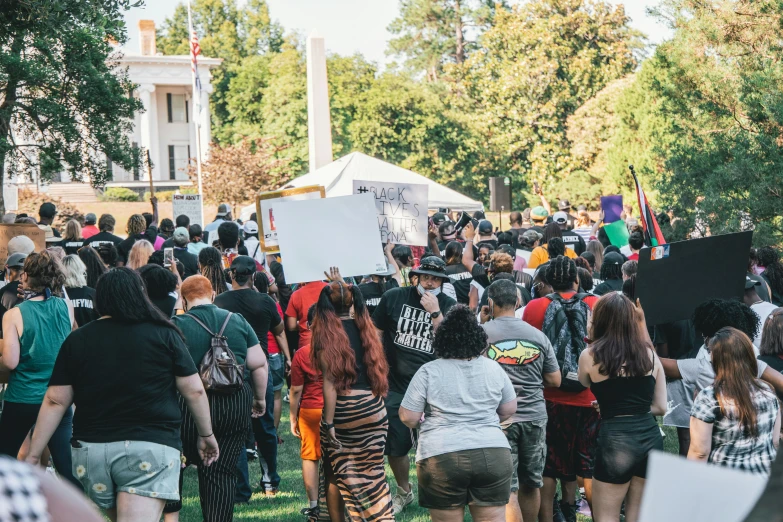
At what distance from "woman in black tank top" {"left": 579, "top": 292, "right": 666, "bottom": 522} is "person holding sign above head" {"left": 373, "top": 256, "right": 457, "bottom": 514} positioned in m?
1.41

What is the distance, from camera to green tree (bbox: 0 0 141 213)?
13.7 metres

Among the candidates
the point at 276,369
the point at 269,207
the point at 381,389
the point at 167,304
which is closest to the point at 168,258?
the point at 269,207

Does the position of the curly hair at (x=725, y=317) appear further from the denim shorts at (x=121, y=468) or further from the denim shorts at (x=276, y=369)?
the denim shorts at (x=276, y=369)

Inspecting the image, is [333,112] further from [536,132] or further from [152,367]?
[152,367]

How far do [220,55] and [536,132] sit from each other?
2915cm

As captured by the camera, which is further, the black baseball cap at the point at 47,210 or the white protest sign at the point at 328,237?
the black baseball cap at the point at 47,210

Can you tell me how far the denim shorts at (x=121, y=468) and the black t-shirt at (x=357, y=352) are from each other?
1567 mm

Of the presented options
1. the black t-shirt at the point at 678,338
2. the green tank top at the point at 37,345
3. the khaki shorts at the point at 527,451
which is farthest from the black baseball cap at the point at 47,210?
the black t-shirt at the point at 678,338

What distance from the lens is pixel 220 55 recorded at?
217ft

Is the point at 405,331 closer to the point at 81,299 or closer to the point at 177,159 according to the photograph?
the point at 81,299

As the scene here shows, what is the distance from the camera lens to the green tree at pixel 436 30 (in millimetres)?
62156

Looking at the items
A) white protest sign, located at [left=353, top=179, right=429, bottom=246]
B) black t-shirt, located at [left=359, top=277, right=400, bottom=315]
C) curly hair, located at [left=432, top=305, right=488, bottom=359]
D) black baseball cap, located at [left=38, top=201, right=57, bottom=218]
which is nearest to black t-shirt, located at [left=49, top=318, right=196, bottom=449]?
curly hair, located at [left=432, top=305, right=488, bottom=359]

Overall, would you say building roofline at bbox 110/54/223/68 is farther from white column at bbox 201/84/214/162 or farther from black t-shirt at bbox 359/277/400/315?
black t-shirt at bbox 359/277/400/315

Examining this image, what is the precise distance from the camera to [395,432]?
6.66 m
